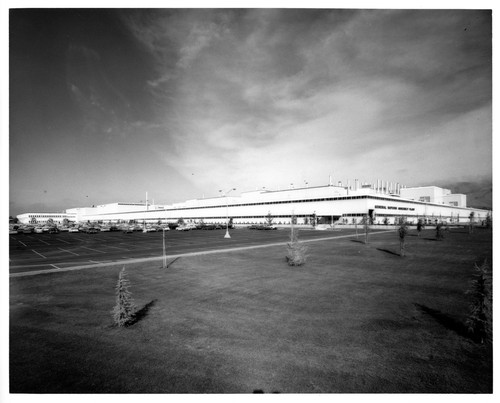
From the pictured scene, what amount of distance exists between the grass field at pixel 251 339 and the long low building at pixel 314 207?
122ft

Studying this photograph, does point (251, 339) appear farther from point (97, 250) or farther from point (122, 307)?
point (97, 250)

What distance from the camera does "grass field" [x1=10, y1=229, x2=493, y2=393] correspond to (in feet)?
15.2

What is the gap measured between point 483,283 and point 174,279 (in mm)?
10863

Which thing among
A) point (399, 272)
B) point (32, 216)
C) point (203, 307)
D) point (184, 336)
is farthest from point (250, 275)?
point (32, 216)

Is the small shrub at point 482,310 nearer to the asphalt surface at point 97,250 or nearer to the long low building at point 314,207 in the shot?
the asphalt surface at point 97,250

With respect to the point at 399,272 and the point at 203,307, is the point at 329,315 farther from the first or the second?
the point at 399,272

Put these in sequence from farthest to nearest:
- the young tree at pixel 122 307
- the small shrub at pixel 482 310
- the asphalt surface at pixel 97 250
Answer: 1. the asphalt surface at pixel 97 250
2. the young tree at pixel 122 307
3. the small shrub at pixel 482 310

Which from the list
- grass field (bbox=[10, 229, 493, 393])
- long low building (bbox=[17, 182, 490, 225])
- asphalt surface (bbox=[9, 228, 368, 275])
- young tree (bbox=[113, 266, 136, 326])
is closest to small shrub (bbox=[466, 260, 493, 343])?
grass field (bbox=[10, 229, 493, 393])

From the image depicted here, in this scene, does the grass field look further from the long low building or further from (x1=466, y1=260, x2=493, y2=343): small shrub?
the long low building

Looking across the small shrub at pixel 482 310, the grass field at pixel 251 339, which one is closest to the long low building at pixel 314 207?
the grass field at pixel 251 339

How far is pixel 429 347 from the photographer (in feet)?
18.4

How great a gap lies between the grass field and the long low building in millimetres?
37063

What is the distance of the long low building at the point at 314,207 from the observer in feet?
246
